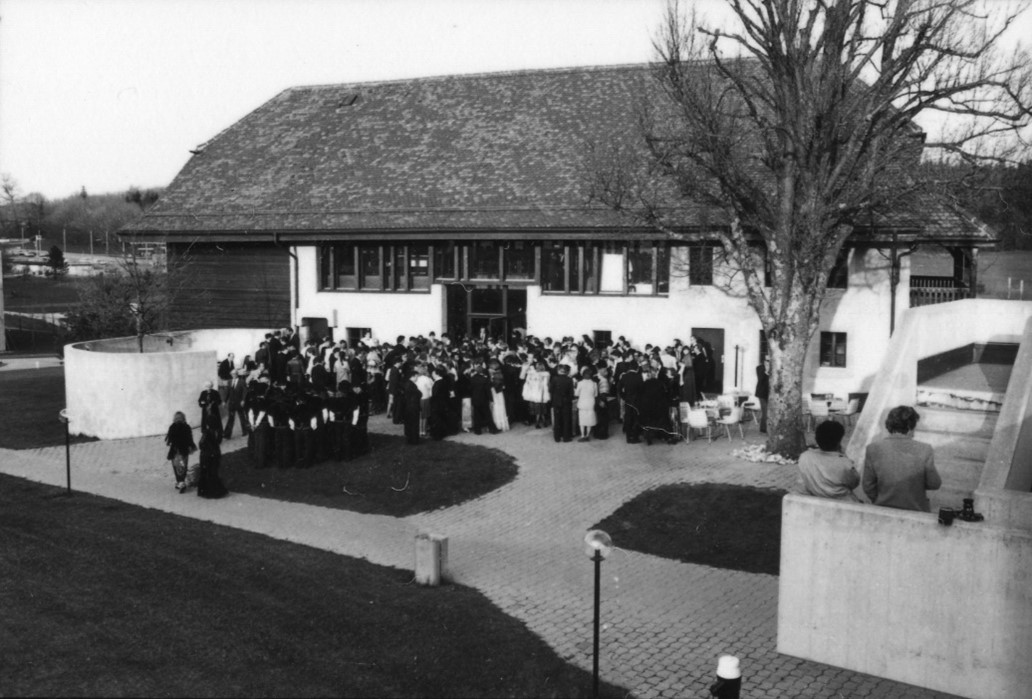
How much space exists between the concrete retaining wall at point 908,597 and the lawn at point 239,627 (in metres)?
2.20

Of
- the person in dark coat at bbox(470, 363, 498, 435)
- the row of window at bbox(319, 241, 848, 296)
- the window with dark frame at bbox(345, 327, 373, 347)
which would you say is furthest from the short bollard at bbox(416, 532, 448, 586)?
the window with dark frame at bbox(345, 327, 373, 347)

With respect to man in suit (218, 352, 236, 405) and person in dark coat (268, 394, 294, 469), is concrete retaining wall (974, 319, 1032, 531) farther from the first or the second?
man in suit (218, 352, 236, 405)


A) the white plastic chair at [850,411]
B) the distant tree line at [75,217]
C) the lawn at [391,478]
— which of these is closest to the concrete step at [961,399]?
the white plastic chair at [850,411]

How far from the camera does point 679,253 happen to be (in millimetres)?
25703

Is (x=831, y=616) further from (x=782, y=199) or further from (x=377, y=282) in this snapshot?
(x=377, y=282)

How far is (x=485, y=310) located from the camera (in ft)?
94.2

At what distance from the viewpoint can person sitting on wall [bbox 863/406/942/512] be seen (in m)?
9.38

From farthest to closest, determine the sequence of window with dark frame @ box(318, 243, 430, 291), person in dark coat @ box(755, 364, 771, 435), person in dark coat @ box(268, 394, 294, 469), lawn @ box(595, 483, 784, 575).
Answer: window with dark frame @ box(318, 243, 430, 291)
person in dark coat @ box(755, 364, 771, 435)
person in dark coat @ box(268, 394, 294, 469)
lawn @ box(595, 483, 784, 575)

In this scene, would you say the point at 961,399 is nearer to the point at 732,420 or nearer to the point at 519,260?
the point at 732,420

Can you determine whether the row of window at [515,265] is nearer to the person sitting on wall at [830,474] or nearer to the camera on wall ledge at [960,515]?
the person sitting on wall at [830,474]

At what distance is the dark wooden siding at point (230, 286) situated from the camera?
101 ft

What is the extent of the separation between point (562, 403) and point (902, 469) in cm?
1101

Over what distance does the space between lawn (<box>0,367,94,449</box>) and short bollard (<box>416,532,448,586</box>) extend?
13588mm

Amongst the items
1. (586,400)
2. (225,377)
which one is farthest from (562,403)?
(225,377)
